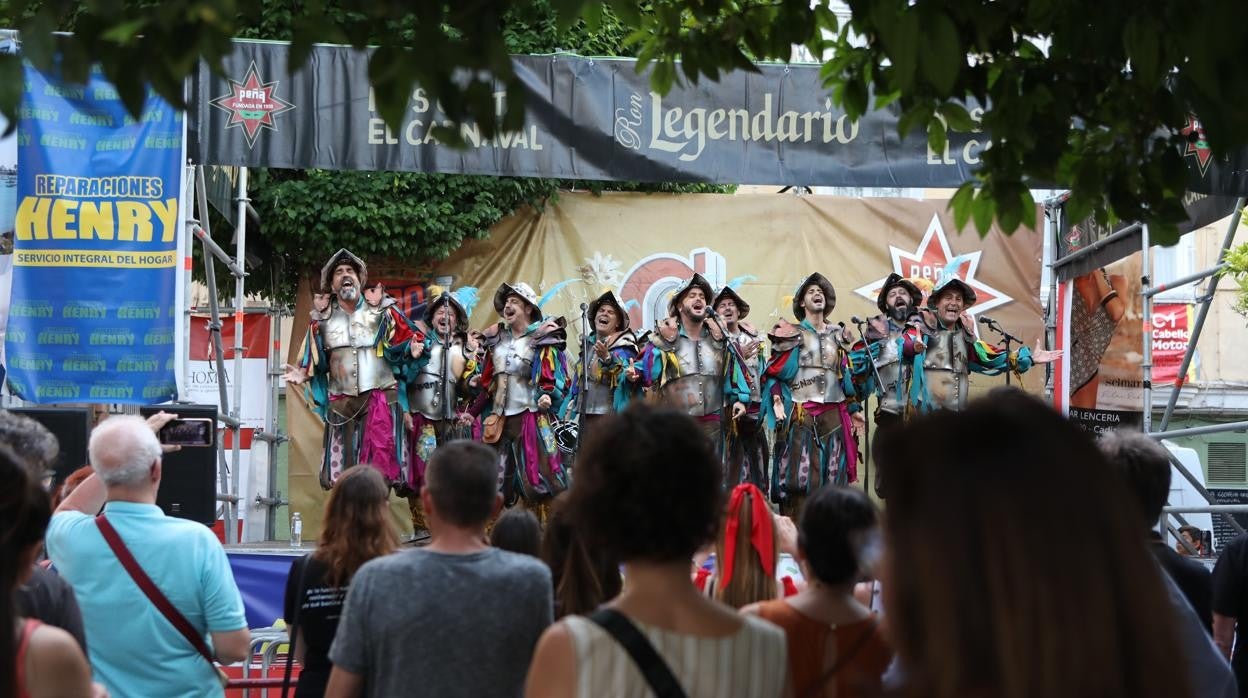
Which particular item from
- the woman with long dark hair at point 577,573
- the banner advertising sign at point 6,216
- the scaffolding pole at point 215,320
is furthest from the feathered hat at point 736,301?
the woman with long dark hair at point 577,573

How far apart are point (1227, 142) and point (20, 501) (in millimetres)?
2232

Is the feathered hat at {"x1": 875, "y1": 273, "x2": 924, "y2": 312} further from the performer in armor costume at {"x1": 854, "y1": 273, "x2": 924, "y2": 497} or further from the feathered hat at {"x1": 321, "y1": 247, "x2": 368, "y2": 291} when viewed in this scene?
the feathered hat at {"x1": 321, "y1": 247, "x2": 368, "y2": 291}

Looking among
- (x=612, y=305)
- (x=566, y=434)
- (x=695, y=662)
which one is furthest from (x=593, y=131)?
Result: (x=695, y=662)

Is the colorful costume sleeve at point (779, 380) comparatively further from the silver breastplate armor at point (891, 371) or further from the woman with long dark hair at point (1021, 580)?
the woman with long dark hair at point (1021, 580)

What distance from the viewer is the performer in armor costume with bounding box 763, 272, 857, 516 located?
11.6 metres

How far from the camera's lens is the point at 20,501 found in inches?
94.7

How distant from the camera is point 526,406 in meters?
11.4

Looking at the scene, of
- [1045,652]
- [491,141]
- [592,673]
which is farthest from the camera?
[491,141]

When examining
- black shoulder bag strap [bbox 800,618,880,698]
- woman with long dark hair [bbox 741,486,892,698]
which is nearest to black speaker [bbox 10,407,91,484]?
woman with long dark hair [bbox 741,486,892,698]

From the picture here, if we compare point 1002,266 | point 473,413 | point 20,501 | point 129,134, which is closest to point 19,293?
point 129,134

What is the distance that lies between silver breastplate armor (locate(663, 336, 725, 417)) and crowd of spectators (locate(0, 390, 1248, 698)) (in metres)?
6.59

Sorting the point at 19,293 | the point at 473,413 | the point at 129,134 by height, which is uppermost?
the point at 129,134

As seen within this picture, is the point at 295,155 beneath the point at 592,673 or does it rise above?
above

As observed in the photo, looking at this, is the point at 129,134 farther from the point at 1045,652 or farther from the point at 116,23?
the point at 1045,652
